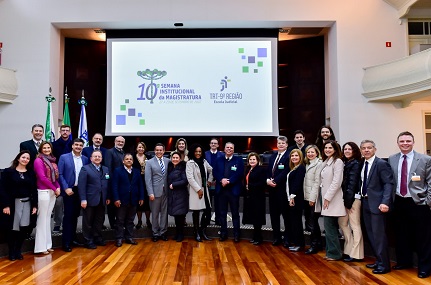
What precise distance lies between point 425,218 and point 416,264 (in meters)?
0.62

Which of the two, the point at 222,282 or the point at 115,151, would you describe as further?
the point at 115,151

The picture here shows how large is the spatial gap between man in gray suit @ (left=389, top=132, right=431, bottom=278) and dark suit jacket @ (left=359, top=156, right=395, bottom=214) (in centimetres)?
12

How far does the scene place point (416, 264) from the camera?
3.75 m

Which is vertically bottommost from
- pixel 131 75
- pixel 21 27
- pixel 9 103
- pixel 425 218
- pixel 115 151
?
pixel 425 218

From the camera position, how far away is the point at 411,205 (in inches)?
138

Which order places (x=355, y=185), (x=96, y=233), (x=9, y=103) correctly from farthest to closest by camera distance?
(x=9, y=103) → (x=96, y=233) → (x=355, y=185)

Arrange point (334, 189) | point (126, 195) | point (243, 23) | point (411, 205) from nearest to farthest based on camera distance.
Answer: point (411, 205), point (334, 189), point (126, 195), point (243, 23)

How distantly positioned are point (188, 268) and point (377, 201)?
6.59ft

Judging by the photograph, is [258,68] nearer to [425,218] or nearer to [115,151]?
[115,151]

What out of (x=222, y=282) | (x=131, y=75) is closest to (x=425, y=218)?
(x=222, y=282)

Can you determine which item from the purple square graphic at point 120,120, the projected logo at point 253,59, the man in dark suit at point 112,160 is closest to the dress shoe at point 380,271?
the man in dark suit at point 112,160

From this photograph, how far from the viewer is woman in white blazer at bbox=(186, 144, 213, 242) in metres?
4.98

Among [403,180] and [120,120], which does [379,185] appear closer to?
[403,180]

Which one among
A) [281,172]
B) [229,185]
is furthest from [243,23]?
[281,172]
